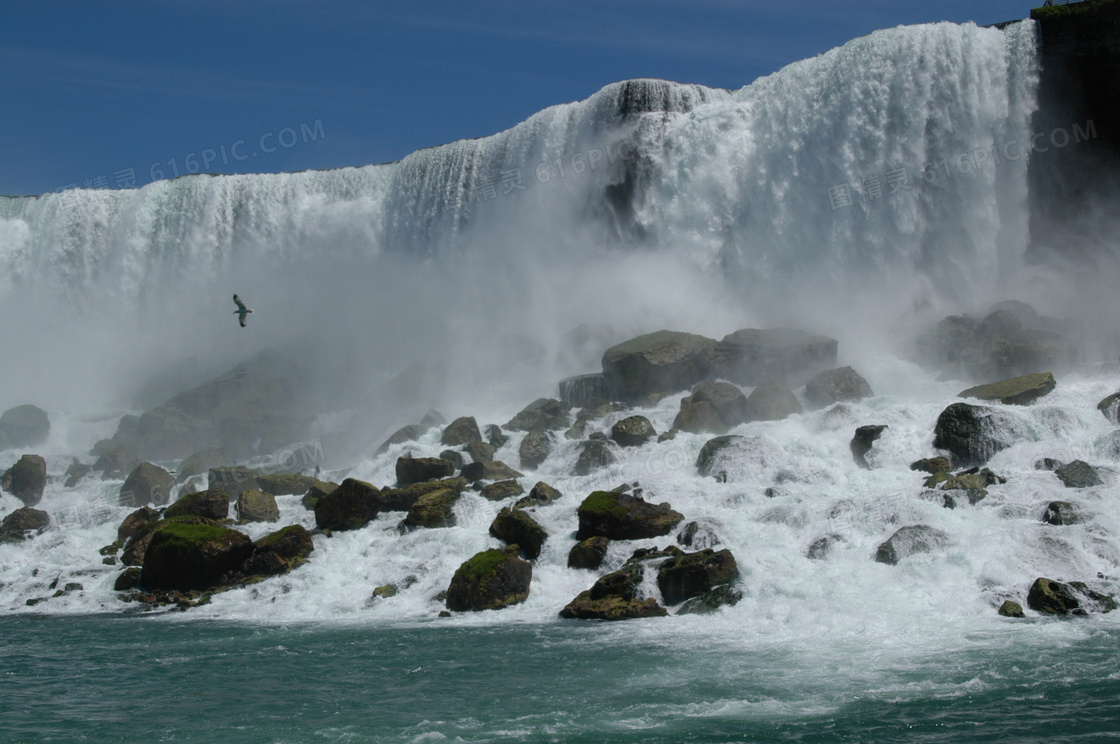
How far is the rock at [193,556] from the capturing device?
1752 centimetres

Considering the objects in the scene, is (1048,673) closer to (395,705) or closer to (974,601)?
(974,601)

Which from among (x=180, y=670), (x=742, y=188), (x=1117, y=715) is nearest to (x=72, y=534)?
(x=180, y=670)

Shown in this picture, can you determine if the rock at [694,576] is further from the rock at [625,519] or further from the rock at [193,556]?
the rock at [193,556]

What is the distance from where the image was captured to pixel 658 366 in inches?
1075

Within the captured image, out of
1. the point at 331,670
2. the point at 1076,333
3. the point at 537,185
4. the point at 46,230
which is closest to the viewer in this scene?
the point at 331,670

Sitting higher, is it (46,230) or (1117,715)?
(46,230)

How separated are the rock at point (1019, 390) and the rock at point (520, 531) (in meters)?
11.0

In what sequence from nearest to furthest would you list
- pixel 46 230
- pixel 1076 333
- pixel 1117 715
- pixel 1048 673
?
pixel 1117 715
pixel 1048 673
pixel 1076 333
pixel 46 230

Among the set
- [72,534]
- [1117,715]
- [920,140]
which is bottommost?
[1117,715]

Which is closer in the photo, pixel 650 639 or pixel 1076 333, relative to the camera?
pixel 650 639

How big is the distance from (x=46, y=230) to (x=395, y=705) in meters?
49.2

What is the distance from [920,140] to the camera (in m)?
29.1

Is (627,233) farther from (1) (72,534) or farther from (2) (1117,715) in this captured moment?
(2) (1117,715)

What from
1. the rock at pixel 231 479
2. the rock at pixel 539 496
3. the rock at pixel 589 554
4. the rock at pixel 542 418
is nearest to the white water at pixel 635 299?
the rock at pixel 589 554
